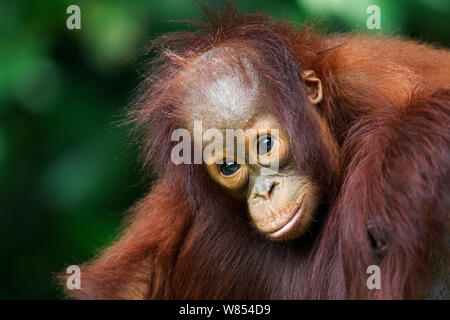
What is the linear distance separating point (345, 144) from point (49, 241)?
2289 millimetres

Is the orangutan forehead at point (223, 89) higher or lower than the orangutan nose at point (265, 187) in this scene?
higher

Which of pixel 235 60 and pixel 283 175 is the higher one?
pixel 235 60

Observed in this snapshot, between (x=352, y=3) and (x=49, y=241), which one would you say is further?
(x=49, y=241)

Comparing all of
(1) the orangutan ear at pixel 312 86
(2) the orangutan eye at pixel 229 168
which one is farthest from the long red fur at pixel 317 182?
(2) the orangutan eye at pixel 229 168

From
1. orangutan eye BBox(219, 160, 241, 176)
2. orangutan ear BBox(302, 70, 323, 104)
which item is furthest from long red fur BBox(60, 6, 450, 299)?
orangutan eye BBox(219, 160, 241, 176)

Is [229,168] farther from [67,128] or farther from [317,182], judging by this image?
[67,128]

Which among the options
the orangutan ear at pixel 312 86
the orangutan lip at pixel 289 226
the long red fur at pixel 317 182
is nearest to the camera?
the long red fur at pixel 317 182

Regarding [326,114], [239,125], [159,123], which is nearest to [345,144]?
[326,114]

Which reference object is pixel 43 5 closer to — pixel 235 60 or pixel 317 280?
pixel 235 60

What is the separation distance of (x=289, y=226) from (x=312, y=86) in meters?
0.58

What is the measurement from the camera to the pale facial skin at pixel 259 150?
2.52 m

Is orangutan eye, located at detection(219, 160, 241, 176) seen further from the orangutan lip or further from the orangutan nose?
the orangutan lip

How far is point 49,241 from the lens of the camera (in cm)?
416

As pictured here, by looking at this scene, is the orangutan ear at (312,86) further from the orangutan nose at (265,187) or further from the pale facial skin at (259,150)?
the orangutan nose at (265,187)
